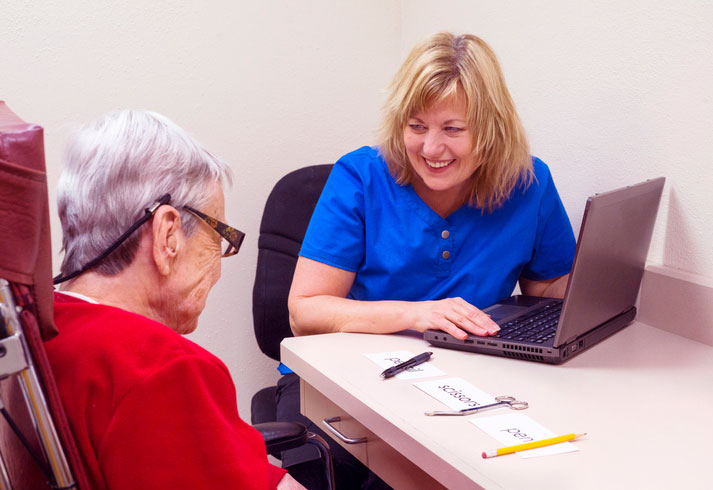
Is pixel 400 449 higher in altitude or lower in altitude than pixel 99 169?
A: lower

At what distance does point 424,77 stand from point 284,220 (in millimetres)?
614

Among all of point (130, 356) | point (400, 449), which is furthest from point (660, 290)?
point (130, 356)

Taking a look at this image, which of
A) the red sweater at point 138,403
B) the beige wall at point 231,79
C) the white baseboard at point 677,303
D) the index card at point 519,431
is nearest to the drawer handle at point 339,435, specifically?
the index card at point 519,431

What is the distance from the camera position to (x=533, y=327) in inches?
51.8

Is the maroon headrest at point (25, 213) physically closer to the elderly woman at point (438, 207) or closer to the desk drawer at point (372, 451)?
the desk drawer at point (372, 451)

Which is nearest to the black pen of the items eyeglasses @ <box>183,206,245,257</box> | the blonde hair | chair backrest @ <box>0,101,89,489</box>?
eyeglasses @ <box>183,206,245,257</box>

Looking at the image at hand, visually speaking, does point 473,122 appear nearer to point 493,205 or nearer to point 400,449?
point 493,205

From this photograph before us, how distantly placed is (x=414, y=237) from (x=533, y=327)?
35 cm

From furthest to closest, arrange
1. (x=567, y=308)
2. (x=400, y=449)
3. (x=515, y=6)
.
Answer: (x=515, y=6) < (x=567, y=308) < (x=400, y=449)

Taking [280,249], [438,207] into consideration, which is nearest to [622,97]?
[438,207]

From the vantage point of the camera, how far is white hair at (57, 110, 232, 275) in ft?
2.84

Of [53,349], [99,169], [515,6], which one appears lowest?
[53,349]

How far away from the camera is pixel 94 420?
71 cm

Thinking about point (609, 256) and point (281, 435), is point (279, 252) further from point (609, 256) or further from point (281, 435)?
point (609, 256)
